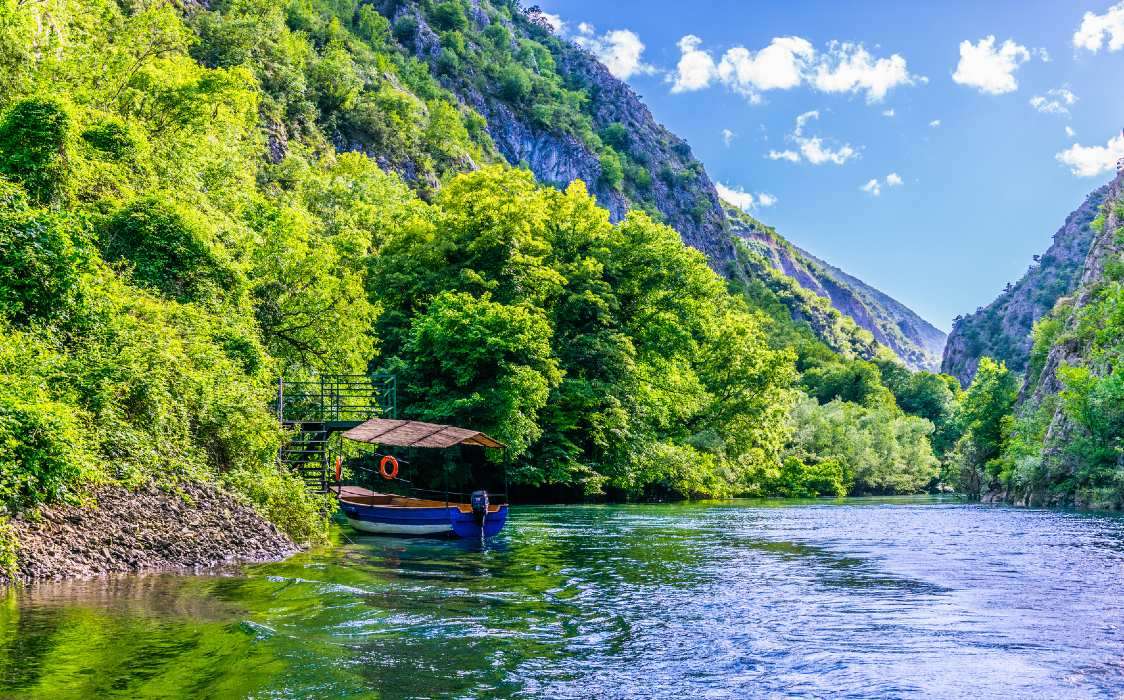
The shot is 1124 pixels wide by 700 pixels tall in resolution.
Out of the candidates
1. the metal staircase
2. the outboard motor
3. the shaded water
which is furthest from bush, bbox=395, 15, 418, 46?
the shaded water

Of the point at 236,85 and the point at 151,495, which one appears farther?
the point at 236,85

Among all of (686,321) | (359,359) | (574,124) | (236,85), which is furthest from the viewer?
(574,124)

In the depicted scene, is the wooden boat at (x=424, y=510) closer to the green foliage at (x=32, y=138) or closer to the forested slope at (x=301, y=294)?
the forested slope at (x=301, y=294)

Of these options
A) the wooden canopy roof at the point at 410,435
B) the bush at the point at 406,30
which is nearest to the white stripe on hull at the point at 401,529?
the wooden canopy roof at the point at 410,435

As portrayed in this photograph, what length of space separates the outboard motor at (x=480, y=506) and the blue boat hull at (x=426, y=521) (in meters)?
0.15

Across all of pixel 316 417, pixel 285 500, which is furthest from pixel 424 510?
pixel 316 417

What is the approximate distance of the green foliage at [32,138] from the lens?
74.6 feet

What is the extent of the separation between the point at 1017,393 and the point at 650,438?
118 ft

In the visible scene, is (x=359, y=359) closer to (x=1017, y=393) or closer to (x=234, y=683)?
(x=234, y=683)

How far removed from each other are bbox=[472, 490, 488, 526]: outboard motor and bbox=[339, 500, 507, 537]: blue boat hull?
0.48 ft

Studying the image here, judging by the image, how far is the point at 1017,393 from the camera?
7288 centimetres

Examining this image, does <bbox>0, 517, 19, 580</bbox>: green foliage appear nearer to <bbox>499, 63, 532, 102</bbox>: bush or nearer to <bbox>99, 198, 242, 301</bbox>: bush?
<bbox>99, 198, 242, 301</bbox>: bush

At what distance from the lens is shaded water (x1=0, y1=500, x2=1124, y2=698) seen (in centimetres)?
964

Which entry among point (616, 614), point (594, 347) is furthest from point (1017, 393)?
point (616, 614)
